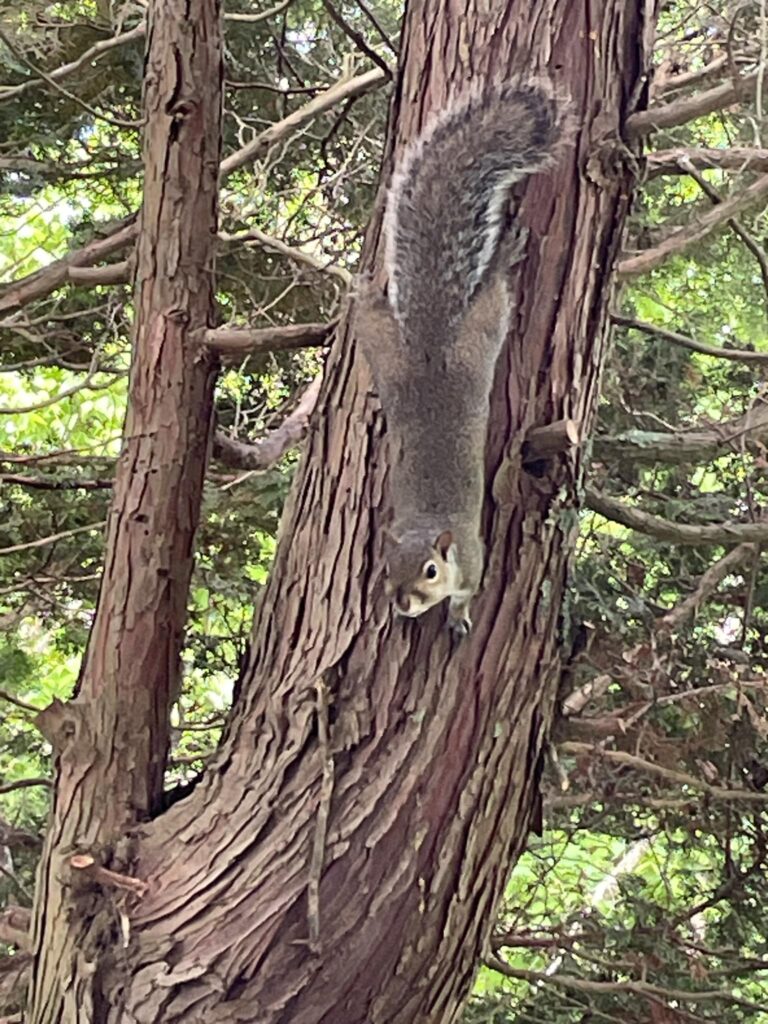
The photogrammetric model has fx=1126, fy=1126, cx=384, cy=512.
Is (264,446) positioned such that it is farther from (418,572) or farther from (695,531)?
(695,531)

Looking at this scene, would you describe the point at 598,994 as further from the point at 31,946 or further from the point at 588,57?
the point at 588,57

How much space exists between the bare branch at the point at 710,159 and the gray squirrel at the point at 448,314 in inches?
25.0

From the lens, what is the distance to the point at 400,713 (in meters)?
1.68

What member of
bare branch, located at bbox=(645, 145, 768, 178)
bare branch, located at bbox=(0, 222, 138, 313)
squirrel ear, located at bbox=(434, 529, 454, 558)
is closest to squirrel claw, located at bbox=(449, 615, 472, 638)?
squirrel ear, located at bbox=(434, 529, 454, 558)

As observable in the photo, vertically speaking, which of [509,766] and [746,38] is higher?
[746,38]

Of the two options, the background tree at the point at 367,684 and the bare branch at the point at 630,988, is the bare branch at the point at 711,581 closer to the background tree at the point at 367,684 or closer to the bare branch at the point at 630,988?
the background tree at the point at 367,684

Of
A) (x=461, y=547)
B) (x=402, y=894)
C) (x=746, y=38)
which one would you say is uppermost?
(x=746, y=38)

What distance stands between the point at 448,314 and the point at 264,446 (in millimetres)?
655

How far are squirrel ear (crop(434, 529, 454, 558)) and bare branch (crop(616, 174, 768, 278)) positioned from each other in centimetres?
102

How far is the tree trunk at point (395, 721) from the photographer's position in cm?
166

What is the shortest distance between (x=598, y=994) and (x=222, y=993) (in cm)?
170

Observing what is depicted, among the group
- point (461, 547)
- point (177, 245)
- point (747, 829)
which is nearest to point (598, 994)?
point (747, 829)

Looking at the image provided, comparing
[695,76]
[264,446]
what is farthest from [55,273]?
[695,76]

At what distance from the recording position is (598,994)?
301 cm
